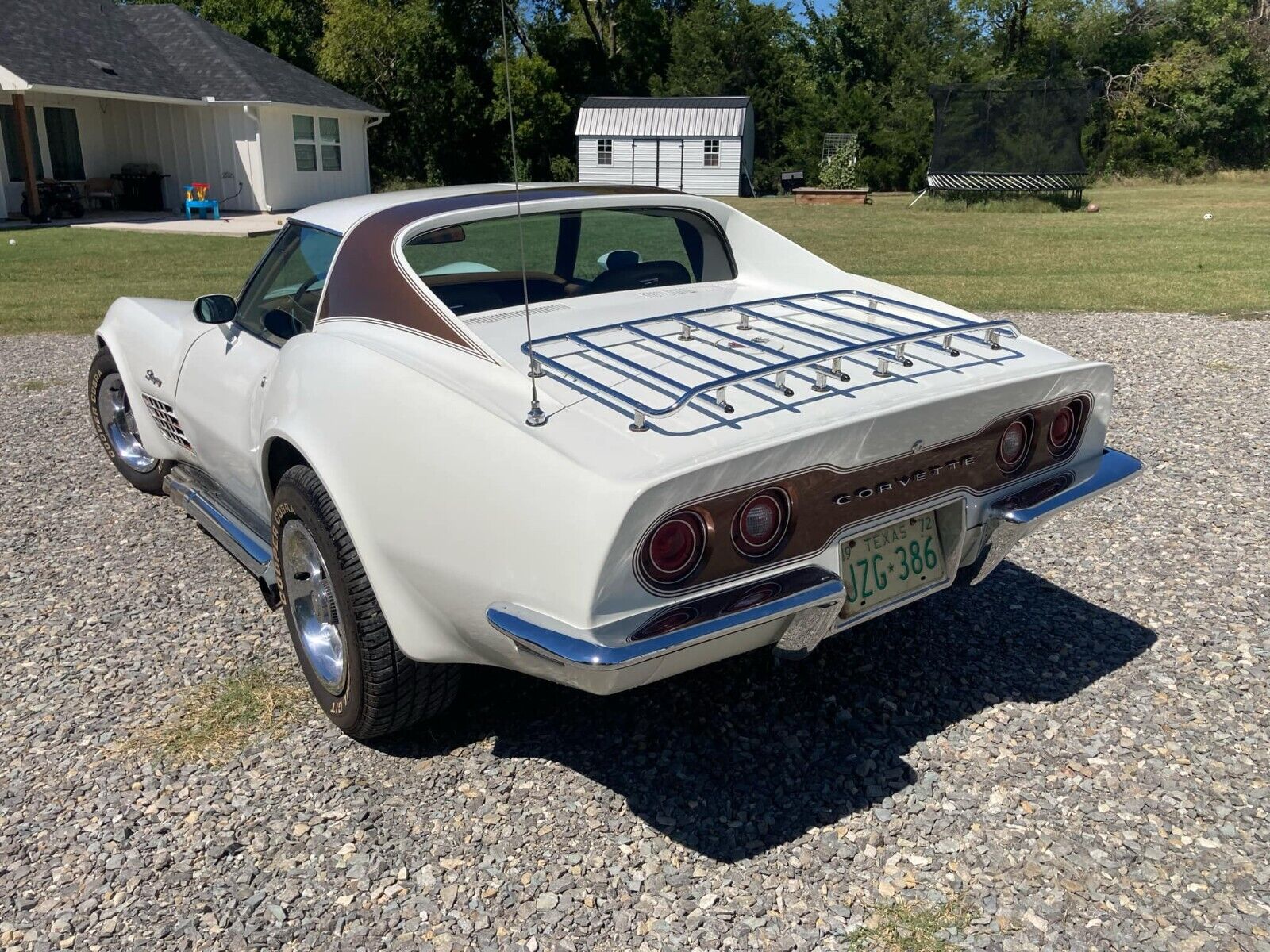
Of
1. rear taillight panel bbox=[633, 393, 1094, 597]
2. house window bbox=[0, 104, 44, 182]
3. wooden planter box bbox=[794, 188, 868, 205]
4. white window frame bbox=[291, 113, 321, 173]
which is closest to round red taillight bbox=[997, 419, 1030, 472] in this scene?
rear taillight panel bbox=[633, 393, 1094, 597]

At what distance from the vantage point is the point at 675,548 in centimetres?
239

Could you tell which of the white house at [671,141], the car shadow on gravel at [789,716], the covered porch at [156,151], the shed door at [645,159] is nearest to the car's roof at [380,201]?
the car shadow on gravel at [789,716]

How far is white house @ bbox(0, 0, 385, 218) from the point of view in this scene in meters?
22.7

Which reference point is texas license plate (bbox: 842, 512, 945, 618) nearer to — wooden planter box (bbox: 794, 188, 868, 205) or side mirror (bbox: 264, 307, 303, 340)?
side mirror (bbox: 264, 307, 303, 340)

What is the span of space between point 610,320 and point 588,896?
175 centimetres

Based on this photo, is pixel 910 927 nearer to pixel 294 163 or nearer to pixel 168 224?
pixel 168 224

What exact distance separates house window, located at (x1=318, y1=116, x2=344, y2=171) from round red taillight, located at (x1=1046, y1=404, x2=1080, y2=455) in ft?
89.2

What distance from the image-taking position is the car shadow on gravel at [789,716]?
2838 mm

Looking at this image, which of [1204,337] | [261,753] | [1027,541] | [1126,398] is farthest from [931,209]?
[261,753]

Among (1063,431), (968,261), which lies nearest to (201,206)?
(968,261)

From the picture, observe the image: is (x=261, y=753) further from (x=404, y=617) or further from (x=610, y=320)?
(x=610, y=320)

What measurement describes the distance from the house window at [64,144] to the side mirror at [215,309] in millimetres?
23570

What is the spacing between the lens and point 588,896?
2.48 metres

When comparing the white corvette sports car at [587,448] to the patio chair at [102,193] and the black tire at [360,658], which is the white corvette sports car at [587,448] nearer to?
the black tire at [360,658]
